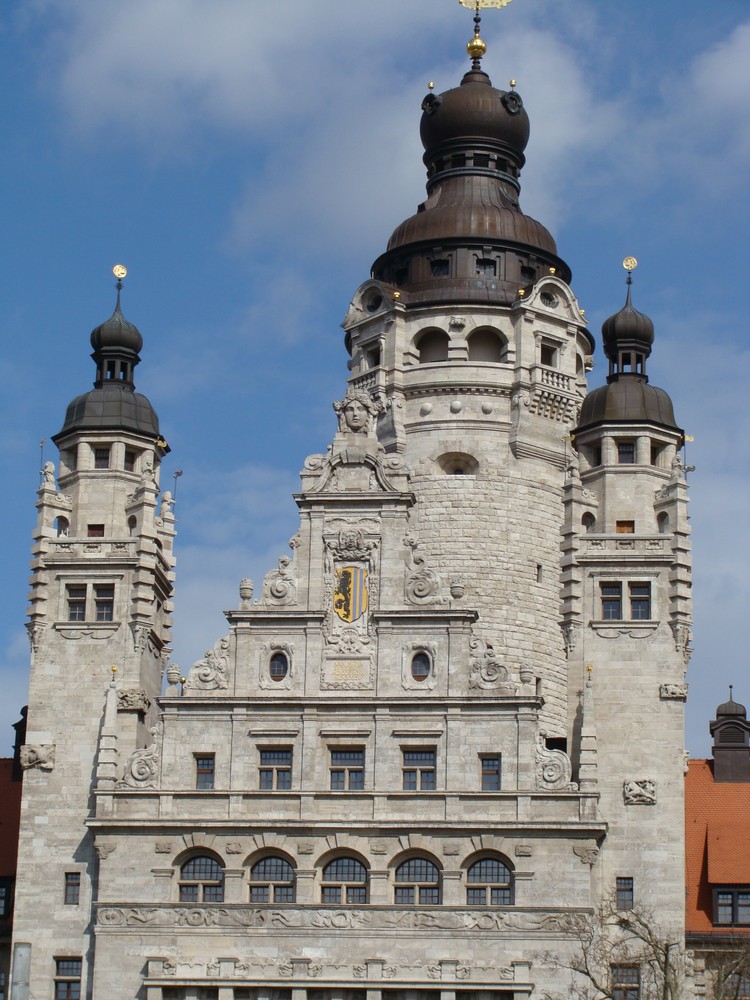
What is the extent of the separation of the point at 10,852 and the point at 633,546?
20398 mm

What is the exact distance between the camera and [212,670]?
67.4 metres

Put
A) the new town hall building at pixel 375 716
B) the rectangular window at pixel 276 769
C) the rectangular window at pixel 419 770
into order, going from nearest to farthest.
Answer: the new town hall building at pixel 375 716 → the rectangular window at pixel 419 770 → the rectangular window at pixel 276 769

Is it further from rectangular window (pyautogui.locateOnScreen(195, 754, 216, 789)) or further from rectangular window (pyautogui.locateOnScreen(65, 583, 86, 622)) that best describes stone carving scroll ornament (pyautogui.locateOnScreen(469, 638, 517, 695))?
rectangular window (pyautogui.locateOnScreen(65, 583, 86, 622))

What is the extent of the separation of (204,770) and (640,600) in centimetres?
1335

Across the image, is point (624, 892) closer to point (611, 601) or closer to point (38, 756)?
point (611, 601)

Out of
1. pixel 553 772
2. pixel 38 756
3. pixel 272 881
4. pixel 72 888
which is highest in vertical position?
pixel 38 756

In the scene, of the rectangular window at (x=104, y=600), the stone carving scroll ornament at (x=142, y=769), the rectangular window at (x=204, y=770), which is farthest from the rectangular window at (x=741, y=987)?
the rectangular window at (x=104, y=600)

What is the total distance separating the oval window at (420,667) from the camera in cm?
6688

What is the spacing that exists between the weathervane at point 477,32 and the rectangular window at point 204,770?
2753cm

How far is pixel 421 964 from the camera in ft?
209

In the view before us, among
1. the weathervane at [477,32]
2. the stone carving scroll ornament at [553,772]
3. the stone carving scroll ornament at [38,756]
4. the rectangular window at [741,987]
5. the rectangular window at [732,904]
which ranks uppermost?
the weathervane at [477,32]

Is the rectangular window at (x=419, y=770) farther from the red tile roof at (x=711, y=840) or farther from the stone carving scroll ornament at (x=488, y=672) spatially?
the red tile roof at (x=711, y=840)

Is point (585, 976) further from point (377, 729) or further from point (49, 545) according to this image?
point (49, 545)

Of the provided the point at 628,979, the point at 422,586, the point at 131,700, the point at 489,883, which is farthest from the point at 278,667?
the point at 628,979
